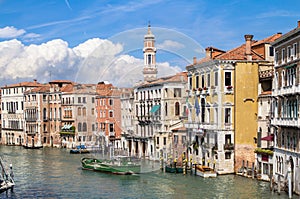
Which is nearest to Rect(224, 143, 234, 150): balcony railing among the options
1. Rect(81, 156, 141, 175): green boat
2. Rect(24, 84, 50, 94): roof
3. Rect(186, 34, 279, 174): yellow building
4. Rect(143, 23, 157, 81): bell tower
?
Rect(186, 34, 279, 174): yellow building

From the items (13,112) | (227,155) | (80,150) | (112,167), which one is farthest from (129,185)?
(13,112)

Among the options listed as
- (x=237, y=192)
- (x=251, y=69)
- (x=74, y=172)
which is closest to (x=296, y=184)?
(x=237, y=192)

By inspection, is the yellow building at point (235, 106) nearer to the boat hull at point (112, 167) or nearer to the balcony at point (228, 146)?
the balcony at point (228, 146)

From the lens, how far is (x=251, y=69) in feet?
103

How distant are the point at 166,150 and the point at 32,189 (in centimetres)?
1419

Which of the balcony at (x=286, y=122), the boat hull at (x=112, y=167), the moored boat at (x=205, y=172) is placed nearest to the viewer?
the balcony at (x=286, y=122)

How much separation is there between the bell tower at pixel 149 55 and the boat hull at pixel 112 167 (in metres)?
5.44

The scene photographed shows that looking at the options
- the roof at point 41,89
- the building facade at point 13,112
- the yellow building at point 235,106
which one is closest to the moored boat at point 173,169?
the yellow building at point 235,106

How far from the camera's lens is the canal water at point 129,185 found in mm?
25859

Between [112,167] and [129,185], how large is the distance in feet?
17.0

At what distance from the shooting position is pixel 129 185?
29.6 m

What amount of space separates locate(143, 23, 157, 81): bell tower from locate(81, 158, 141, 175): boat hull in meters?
5.44

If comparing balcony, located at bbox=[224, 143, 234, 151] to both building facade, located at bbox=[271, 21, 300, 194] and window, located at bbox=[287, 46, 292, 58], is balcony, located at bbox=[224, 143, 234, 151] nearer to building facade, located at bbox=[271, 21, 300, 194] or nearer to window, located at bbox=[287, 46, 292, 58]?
building facade, located at bbox=[271, 21, 300, 194]

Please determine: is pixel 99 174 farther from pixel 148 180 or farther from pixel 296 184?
pixel 296 184
